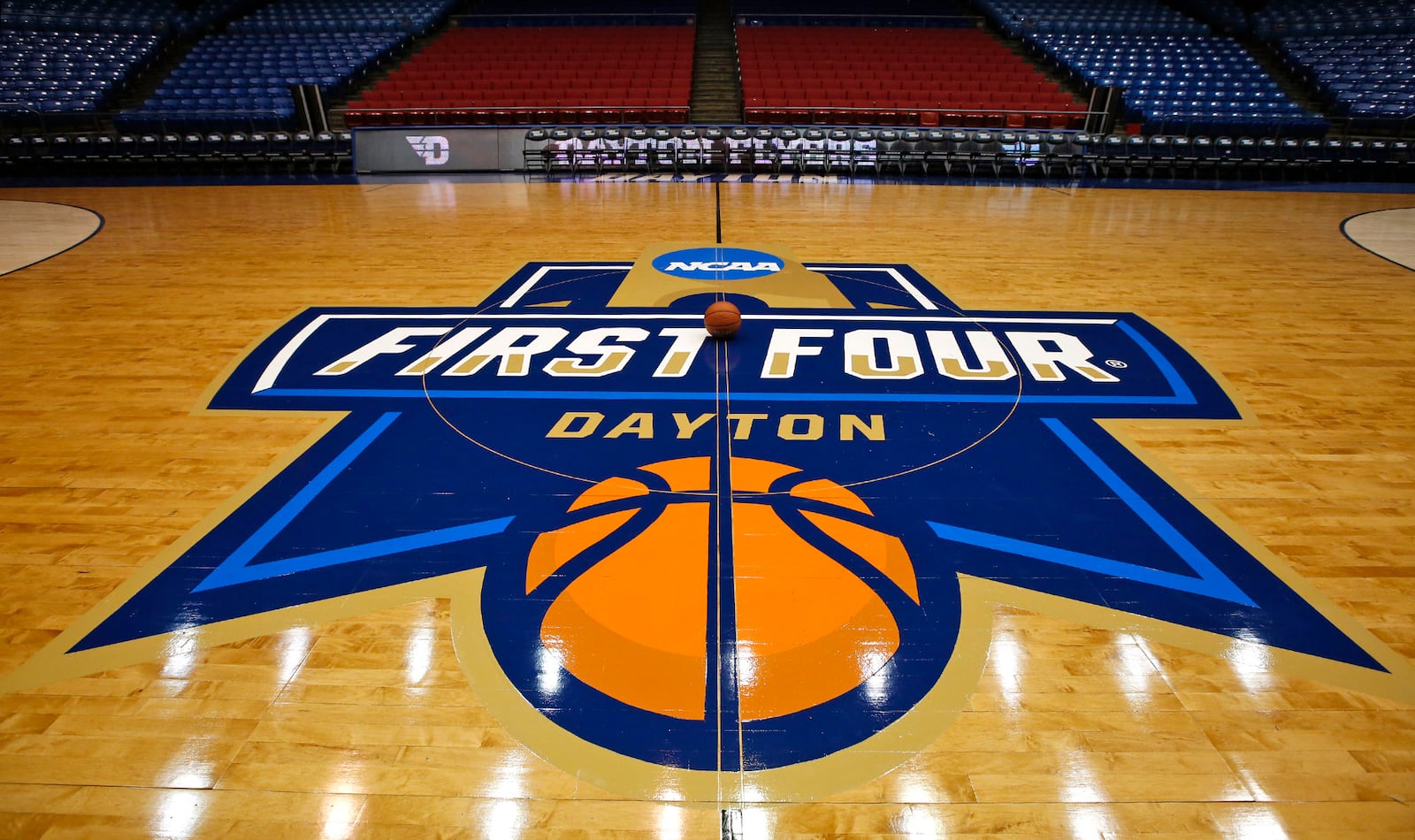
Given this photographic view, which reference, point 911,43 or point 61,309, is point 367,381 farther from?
point 911,43

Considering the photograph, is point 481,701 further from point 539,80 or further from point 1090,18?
point 1090,18

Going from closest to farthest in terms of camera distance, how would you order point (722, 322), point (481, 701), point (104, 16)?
point (481, 701) → point (722, 322) → point (104, 16)

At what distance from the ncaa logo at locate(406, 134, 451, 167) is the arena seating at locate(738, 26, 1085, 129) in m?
5.57

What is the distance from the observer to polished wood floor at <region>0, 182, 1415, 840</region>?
1.99 metres

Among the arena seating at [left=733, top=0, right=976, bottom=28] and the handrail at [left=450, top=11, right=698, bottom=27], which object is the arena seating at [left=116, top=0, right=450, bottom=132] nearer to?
the handrail at [left=450, top=11, right=698, bottom=27]

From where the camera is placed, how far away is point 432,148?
43.1 feet

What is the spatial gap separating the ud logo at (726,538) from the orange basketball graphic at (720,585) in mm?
12

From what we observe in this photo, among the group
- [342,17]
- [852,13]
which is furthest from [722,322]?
[342,17]

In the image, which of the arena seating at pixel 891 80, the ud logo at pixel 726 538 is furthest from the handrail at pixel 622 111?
the ud logo at pixel 726 538

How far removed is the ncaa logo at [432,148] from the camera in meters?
13.1

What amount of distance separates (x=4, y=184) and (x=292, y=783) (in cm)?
1511

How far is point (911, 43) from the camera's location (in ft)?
54.4

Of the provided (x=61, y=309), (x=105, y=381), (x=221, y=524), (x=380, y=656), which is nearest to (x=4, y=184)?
(x=61, y=309)

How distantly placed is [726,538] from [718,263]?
4.58 m
